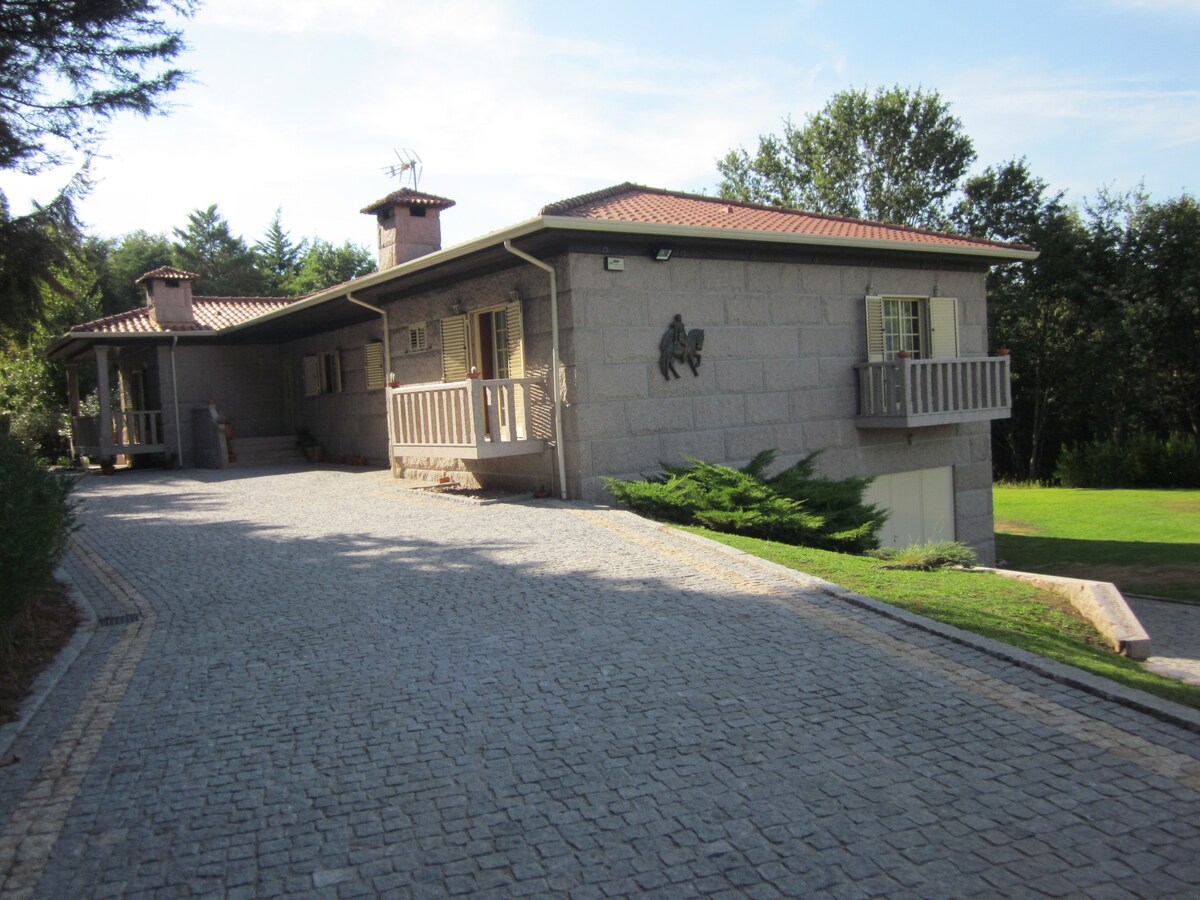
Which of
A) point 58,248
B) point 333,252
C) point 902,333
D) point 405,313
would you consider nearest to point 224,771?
point 58,248

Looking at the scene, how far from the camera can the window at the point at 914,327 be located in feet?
48.8

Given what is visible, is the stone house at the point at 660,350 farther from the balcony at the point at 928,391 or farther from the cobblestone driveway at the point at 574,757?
the cobblestone driveway at the point at 574,757

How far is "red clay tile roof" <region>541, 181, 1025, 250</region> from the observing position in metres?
12.0

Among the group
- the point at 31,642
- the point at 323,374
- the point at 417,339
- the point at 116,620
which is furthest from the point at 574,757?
the point at 323,374

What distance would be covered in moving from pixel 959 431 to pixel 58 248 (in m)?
13.4

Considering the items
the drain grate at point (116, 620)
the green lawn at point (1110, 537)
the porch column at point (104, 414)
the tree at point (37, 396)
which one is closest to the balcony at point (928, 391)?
the green lawn at point (1110, 537)

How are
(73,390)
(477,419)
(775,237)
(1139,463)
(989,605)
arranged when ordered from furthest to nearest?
(1139,463)
(73,390)
(775,237)
(477,419)
(989,605)

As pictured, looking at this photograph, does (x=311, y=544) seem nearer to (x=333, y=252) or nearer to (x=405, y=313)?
(x=405, y=313)

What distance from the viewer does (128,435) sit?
814 inches

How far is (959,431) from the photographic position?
16234 mm

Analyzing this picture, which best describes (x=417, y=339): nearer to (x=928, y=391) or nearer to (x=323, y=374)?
(x=323, y=374)

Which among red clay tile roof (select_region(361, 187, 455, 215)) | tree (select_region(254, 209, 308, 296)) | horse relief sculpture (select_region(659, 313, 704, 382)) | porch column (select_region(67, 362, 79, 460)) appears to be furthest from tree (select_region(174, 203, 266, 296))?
horse relief sculpture (select_region(659, 313, 704, 382))

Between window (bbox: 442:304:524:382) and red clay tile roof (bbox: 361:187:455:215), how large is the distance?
4.28m

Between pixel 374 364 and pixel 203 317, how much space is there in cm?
724
